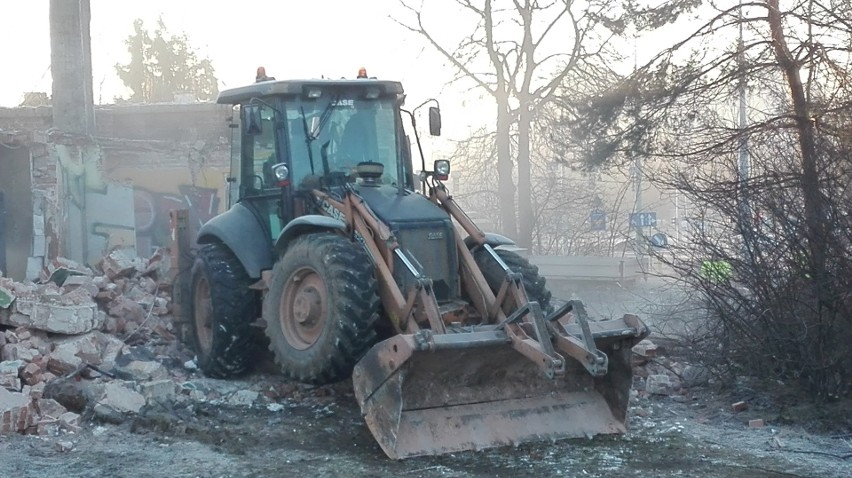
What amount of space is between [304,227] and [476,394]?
2138 mm

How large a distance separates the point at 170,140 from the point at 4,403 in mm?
13158

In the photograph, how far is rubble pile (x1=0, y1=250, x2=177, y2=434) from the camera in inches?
341

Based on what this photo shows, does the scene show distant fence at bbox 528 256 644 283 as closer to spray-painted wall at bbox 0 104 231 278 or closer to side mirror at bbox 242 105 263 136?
spray-painted wall at bbox 0 104 231 278

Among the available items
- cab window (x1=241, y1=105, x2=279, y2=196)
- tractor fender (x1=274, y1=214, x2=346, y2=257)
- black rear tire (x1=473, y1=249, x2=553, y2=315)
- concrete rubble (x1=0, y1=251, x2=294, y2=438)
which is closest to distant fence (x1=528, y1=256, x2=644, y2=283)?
concrete rubble (x1=0, y1=251, x2=294, y2=438)

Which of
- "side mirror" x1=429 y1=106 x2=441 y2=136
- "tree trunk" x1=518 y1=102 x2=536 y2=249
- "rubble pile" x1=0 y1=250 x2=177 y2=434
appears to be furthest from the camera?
"tree trunk" x1=518 y1=102 x2=536 y2=249

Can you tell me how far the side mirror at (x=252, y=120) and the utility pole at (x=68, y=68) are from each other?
1036 centimetres

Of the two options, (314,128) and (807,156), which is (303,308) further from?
(807,156)

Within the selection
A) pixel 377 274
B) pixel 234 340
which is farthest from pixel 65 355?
pixel 377 274

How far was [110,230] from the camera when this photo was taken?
19250 millimetres

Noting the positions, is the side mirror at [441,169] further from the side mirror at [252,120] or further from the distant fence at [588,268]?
the distant fence at [588,268]

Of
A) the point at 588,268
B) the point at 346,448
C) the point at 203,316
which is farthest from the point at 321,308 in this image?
the point at 588,268

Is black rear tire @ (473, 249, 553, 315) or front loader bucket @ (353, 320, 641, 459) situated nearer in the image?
front loader bucket @ (353, 320, 641, 459)

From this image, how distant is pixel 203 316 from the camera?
1069cm

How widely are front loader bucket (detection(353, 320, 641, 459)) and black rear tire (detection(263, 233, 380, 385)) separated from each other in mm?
594
